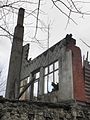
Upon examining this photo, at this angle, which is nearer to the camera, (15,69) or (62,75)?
(62,75)

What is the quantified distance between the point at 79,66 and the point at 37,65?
357 cm

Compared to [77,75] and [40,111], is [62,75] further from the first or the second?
[40,111]

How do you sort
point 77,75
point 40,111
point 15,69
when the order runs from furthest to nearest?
point 15,69, point 77,75, point 40,111

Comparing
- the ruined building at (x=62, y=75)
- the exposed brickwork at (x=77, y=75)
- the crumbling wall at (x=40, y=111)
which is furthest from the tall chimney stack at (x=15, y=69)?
the crumbling wall at (x=40, y=111)

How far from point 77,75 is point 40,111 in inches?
127

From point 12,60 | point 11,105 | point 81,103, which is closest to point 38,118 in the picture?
point 11,105

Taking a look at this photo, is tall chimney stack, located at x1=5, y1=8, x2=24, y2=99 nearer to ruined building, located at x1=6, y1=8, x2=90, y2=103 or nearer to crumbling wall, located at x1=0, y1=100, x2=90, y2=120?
ruined building, located at x1=6, y1=8, x2=90, y2=103

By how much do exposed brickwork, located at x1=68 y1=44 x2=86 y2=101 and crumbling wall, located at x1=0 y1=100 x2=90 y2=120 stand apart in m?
0.87

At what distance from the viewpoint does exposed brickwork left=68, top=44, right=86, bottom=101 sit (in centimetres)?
1064

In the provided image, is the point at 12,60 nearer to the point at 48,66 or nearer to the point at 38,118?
the point at 48,66

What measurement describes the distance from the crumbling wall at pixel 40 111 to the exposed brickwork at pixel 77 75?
874 mm

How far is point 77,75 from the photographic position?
11.1 metres

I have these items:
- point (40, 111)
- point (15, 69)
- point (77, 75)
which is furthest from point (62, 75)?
point (15, 69)

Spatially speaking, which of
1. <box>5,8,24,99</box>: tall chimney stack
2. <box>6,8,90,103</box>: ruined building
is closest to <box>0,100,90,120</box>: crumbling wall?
<box>6,8,90,103</box>: ruined building
